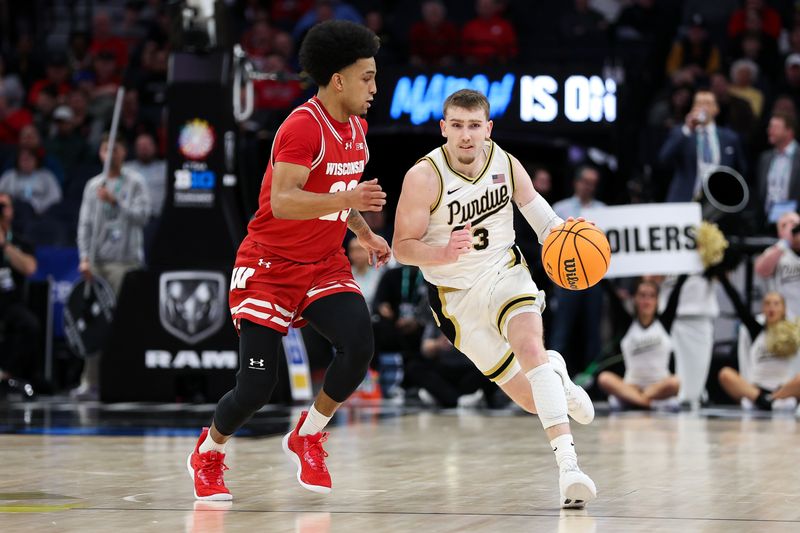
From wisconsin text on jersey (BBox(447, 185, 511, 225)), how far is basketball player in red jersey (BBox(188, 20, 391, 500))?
401 millimetres

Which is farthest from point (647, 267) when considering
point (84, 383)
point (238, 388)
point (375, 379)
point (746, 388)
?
point (238, 388)

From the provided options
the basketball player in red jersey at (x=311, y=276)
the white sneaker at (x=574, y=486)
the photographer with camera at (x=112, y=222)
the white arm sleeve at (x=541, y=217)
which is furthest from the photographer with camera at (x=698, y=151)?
the white sneaker at (x=574, y=486)

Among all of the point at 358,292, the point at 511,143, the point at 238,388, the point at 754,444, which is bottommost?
the point at 754,444

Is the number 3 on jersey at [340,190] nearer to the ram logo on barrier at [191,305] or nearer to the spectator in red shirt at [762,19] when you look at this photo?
the ram logo on barrier at [191,305]

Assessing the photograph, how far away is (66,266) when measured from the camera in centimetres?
1440

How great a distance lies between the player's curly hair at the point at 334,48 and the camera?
6.19 meters

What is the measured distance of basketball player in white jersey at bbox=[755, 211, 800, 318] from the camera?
11.9 meters

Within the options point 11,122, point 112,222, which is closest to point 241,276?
Result: point 112,222

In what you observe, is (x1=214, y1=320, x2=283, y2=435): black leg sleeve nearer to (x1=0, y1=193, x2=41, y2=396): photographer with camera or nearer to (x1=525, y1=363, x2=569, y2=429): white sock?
(x1=525, y1=363, x2=569, y2=429): white sock

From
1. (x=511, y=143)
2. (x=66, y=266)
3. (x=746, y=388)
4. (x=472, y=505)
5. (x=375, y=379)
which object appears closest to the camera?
(x=472, y=505)

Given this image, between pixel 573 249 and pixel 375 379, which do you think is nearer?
pixel 573 249

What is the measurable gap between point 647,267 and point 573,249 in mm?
5924

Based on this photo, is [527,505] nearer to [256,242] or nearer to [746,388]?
[256,242]

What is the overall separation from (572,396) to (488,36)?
11055 mm
